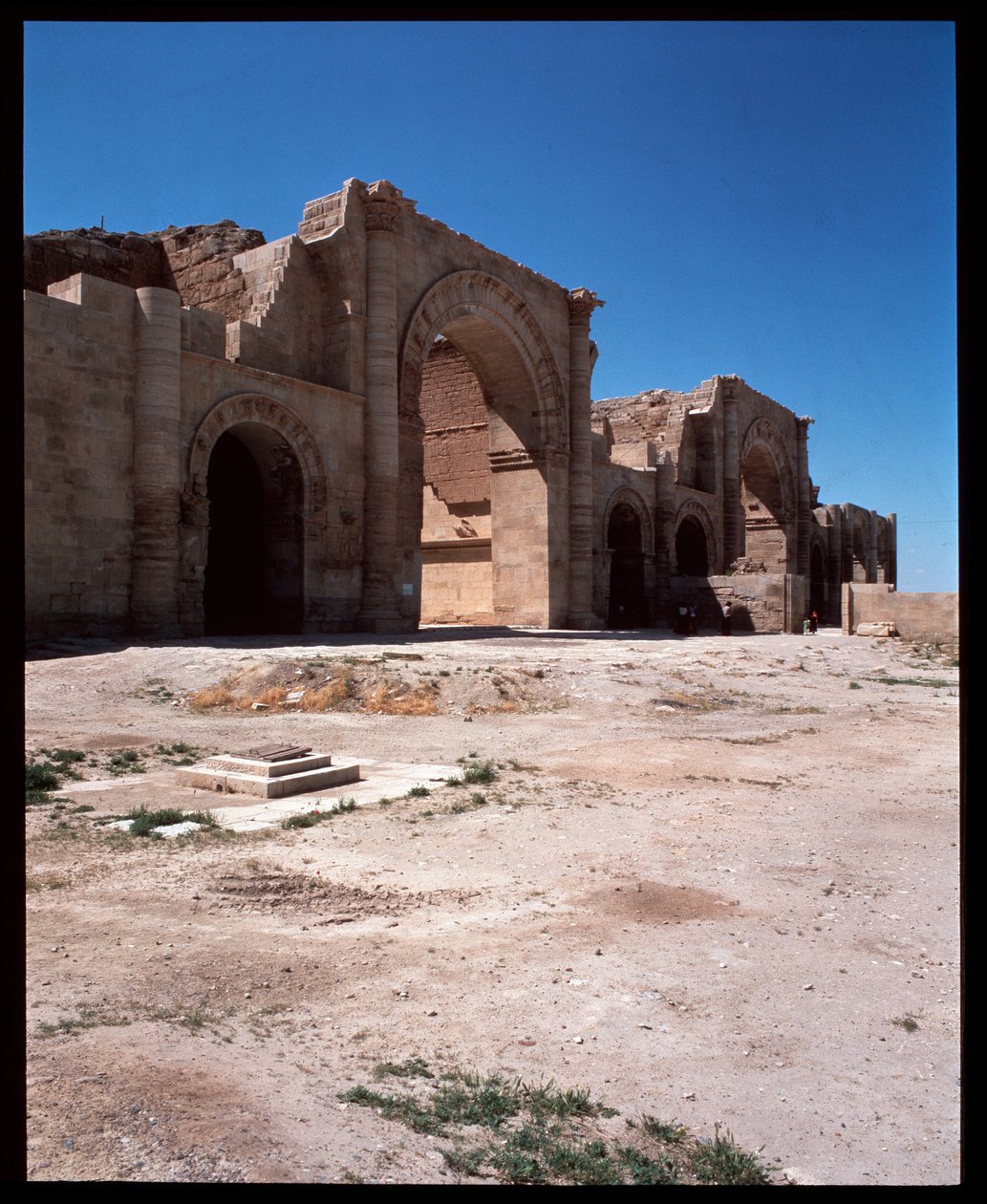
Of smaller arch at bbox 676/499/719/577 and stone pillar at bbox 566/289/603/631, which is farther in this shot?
smaller arch at bbox 676/499/719/577

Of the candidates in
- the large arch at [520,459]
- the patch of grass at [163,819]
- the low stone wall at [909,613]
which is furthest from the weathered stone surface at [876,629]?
the patch of grass at [163,819]

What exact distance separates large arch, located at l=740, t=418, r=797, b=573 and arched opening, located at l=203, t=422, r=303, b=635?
2754 centimetres

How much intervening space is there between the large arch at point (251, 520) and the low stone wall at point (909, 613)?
15.9m

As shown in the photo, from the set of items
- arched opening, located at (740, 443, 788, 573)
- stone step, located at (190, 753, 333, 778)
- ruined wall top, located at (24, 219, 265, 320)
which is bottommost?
stone step, located at (190, 753, 333, 778)

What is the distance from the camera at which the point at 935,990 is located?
3650 mm

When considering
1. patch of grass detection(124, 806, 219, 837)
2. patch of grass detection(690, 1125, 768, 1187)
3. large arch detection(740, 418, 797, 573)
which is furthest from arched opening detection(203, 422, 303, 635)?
large arch detection(740, 418, 797, 573)

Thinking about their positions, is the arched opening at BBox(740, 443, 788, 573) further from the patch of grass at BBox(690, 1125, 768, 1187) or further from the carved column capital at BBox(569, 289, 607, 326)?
the patch of grass at BBox(690, 1125, 768, 1187)

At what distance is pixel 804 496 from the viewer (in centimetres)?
4647

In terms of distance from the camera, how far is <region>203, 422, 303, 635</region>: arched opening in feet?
61.3

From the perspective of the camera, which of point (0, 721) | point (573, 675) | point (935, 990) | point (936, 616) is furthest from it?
point (936, 616)

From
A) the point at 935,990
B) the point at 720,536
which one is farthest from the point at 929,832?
the point at 720,536

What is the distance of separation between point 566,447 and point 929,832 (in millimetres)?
21037

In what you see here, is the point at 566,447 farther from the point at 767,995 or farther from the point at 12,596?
the point at 12,596

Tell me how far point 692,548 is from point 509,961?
114ft
